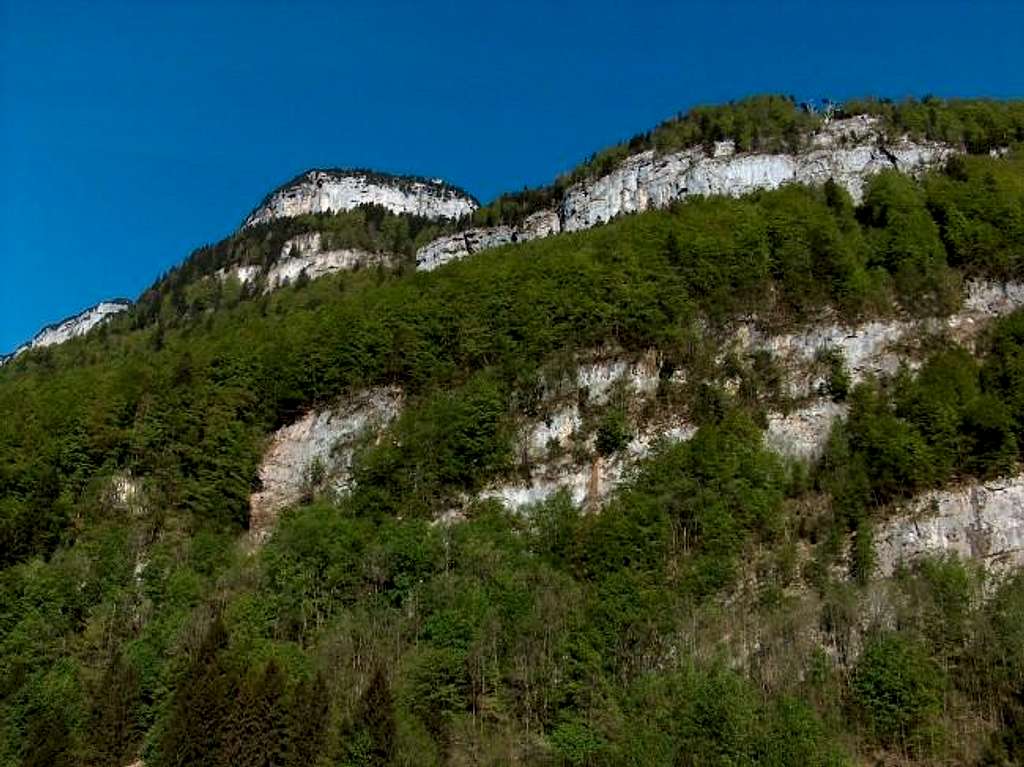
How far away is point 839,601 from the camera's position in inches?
1818

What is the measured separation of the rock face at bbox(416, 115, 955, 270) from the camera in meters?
82.0

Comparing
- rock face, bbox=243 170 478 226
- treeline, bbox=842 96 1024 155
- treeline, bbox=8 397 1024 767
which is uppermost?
rock face, bbox=243 170 478 226

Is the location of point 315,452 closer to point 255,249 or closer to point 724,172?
point 724,172

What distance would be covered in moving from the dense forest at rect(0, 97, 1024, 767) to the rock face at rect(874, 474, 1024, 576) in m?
0.97

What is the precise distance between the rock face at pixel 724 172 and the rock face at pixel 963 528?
116ft

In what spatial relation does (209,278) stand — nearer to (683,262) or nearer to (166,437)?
(166,437)

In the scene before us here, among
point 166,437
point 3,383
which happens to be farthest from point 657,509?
point 3,383

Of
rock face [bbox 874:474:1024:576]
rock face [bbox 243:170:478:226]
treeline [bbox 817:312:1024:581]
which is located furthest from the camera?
rock face [bbox 243:170:478:226]

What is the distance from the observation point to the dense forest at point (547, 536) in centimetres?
4166

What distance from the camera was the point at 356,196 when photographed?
171250mm

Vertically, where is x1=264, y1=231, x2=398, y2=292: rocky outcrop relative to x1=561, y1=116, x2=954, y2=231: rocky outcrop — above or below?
above

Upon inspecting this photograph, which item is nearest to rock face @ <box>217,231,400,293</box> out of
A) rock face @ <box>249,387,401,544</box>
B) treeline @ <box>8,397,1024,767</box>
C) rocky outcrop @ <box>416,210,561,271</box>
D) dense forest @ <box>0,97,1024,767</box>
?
rocky outcrop @ <box>416,210,561,271</box>

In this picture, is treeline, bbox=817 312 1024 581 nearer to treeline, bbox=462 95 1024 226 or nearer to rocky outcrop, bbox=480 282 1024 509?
rocky outcrop, bbox=480 282 1024 509

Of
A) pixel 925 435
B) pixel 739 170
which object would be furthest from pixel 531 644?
pixel 739 170
